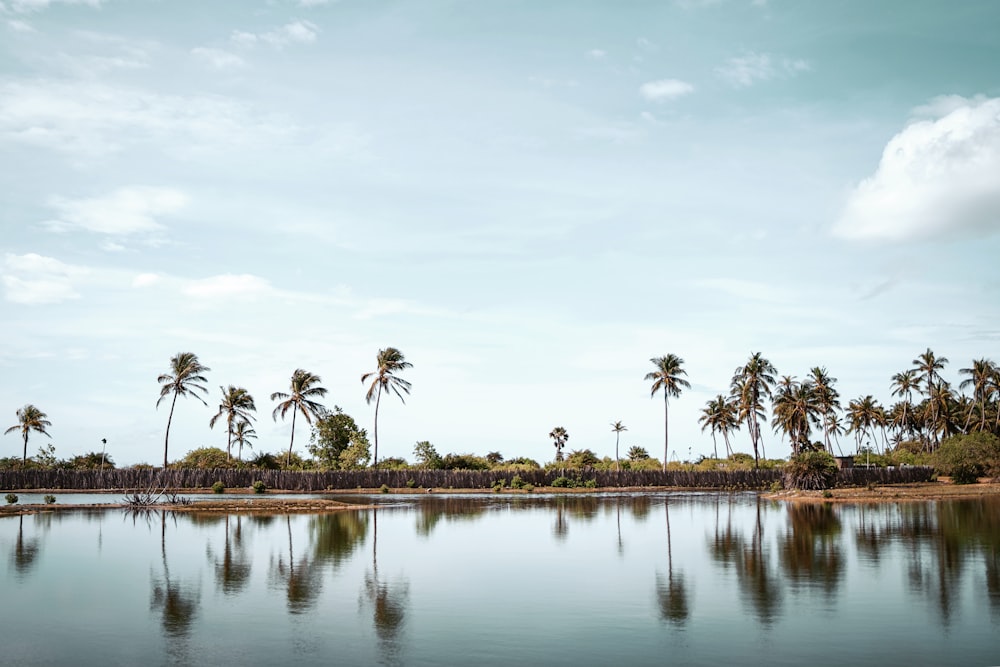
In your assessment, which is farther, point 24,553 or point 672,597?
point 24,553

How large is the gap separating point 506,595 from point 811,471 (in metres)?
56.8

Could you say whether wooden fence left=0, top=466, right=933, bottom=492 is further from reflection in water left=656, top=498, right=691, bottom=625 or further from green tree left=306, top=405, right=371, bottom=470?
reflection in water left=656, top=498, right=691, bottom=625

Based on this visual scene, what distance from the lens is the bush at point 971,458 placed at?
8069cm

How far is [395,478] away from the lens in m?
83.6

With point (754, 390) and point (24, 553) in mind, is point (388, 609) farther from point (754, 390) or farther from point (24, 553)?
point (754, 390)

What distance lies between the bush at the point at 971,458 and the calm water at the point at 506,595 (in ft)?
162

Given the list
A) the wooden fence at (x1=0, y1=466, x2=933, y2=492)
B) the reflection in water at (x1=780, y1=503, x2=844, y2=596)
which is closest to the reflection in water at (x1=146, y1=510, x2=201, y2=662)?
the reflection in water at (x1=780, y1=503, x2=844, y2=596)

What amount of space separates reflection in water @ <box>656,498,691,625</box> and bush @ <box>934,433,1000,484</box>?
6952 cm

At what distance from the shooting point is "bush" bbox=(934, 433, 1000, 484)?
80.7 metres

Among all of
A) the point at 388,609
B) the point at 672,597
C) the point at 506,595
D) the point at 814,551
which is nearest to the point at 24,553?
the point at 388,609

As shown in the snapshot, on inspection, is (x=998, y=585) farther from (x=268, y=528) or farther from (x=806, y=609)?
(x=268, y=528)

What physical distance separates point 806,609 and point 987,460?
75036 millimetres

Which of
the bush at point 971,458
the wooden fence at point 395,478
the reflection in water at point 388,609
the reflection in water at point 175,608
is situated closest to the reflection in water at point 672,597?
the reflection in water at point 388,609

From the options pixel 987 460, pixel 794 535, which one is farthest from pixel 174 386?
pixel 987 460
